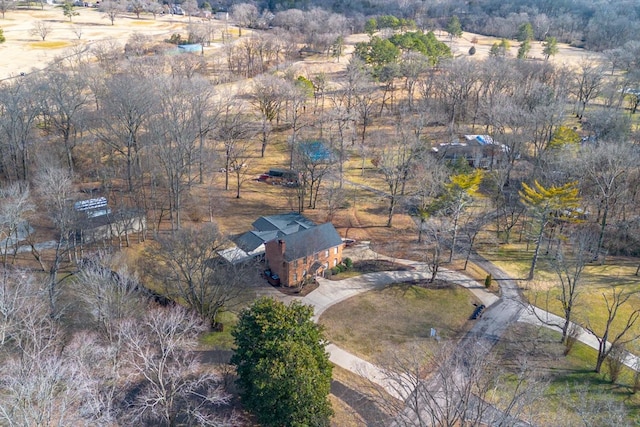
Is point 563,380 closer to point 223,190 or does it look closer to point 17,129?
point 223,190

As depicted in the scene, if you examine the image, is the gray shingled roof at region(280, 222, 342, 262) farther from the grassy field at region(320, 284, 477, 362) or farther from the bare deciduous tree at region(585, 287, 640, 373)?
the bare deciduous tree at region(585, 287, 640, 373)

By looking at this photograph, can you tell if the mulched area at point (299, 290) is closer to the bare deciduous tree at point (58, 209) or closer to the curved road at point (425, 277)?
the curved road at point (425, 277)

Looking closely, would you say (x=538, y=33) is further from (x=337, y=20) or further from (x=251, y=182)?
(x=251, y=182)

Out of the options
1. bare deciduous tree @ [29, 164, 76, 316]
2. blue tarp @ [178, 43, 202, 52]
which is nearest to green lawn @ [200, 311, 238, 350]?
bare deciduous tree @ [29, 164, 76, 316]

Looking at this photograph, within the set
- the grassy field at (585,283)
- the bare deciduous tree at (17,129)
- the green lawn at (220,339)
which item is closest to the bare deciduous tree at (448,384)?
the grassy field at (585,283)

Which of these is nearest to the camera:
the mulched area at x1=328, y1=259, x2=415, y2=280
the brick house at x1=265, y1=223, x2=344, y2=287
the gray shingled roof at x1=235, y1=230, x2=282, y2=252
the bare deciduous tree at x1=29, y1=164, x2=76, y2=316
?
the bare deciduous tree at x1=29, y1=164, x2=76, y2=316

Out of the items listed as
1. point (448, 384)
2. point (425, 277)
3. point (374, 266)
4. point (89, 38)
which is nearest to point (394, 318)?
point (425, 277)
